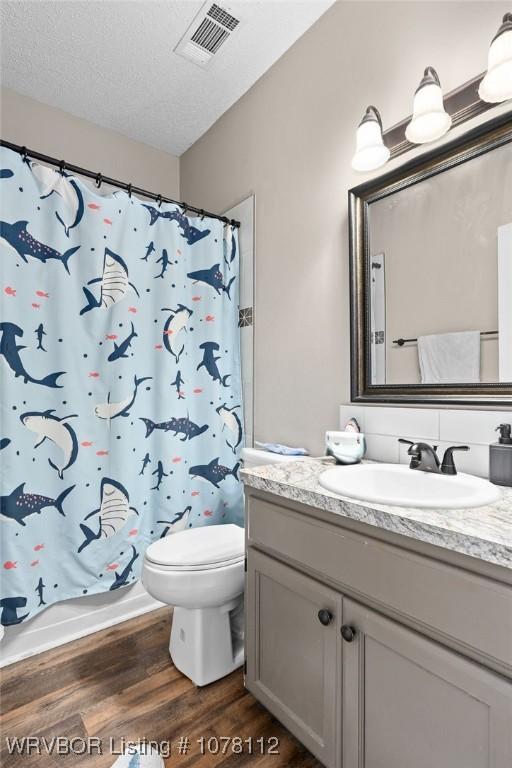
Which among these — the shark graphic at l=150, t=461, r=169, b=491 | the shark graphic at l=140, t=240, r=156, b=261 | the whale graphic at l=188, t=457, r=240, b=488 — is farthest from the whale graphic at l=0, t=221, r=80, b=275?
the whale graphic at l=188, t=457, r=240, b=488

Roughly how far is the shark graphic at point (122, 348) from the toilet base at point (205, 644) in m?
1.08

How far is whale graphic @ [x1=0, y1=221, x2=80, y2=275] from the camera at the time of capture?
4.99ft

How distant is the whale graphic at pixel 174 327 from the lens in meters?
1.92

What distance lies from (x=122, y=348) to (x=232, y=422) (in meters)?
0.68

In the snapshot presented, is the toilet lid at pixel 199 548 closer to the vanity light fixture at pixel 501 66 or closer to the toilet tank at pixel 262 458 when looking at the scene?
the toilet tank at pixel 262 458

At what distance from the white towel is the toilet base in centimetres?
108

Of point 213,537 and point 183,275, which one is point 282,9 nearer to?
point 183,275

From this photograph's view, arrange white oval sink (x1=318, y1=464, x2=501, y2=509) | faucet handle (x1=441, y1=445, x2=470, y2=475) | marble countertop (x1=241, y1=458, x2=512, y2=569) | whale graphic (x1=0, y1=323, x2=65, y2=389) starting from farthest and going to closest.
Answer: whale graphic (x1=0, y1=323, x2=65, y2=389) → faucet handle (x1=441, y1=445, x2=470, y2=475) → white oval sink (x1=318, y1=464, x2=501, y2=509) → marble countertop (x1=241, y1=458, x2=512, y2=569)

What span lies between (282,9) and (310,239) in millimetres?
921

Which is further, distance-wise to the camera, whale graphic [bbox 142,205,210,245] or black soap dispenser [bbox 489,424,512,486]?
whale graphic [bbox 142,205,210,245]

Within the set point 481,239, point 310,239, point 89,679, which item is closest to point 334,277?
point 310,239

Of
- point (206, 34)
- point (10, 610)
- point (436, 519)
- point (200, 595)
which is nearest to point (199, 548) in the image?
point (200, 595)

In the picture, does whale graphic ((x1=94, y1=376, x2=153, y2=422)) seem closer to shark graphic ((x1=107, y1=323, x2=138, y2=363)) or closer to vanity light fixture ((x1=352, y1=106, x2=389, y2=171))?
shark graphic ((x1=107, y1=323, x2=138, y2=363))

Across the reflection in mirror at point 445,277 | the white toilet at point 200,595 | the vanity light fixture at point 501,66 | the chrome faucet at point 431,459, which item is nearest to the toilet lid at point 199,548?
the white toilet at point 200,595
